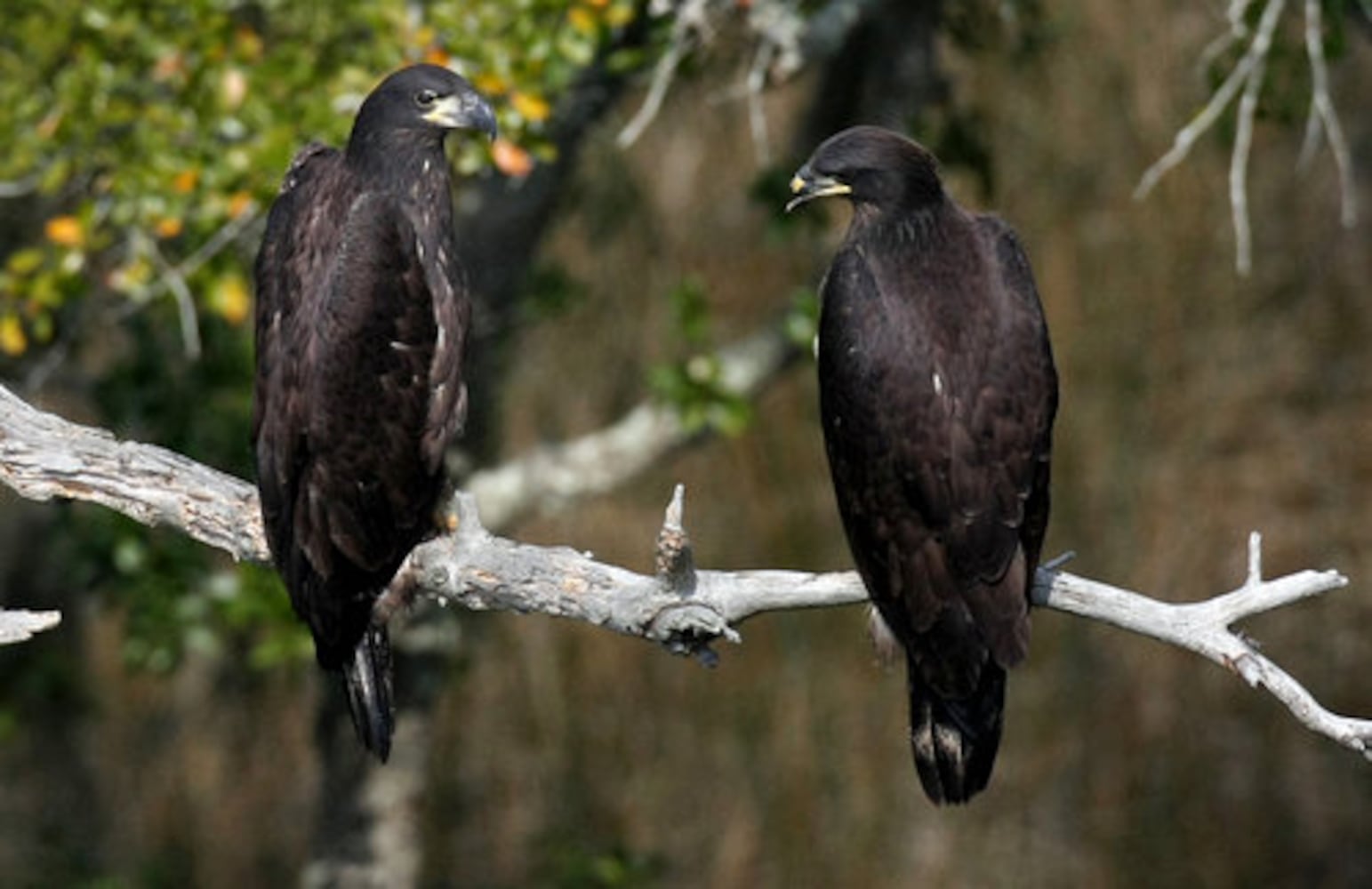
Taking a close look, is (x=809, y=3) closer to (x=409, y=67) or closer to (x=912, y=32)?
(x=912, y=32)

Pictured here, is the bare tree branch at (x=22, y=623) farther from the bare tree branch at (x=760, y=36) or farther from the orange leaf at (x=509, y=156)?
the bare tree branch at (x=760, y=36)

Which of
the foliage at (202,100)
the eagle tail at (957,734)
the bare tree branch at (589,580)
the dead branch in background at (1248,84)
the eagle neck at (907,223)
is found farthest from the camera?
the foliage at (202,100)

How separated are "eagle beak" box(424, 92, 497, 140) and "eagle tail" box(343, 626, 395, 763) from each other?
89 centimetres

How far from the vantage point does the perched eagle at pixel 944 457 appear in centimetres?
448

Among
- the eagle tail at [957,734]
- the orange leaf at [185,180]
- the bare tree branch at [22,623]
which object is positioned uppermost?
the orange leaf at [185,180]

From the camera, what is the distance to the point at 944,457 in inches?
176

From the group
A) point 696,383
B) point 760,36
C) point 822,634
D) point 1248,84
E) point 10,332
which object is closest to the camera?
point 1248,84

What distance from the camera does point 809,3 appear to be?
19.7 ft

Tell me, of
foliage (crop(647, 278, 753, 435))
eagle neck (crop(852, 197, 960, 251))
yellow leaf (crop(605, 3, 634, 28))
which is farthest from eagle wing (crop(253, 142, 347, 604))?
foliage (crop(647, 278, 753, 435))

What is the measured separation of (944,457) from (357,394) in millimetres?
987

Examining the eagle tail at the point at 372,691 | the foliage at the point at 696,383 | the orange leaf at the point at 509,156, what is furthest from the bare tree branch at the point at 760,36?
the eagle tail at the point at 372,691

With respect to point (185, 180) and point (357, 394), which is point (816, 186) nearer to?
point (357, 394)

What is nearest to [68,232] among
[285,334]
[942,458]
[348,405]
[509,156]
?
[509,156]

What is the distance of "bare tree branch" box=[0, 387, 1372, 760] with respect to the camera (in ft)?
13.2
